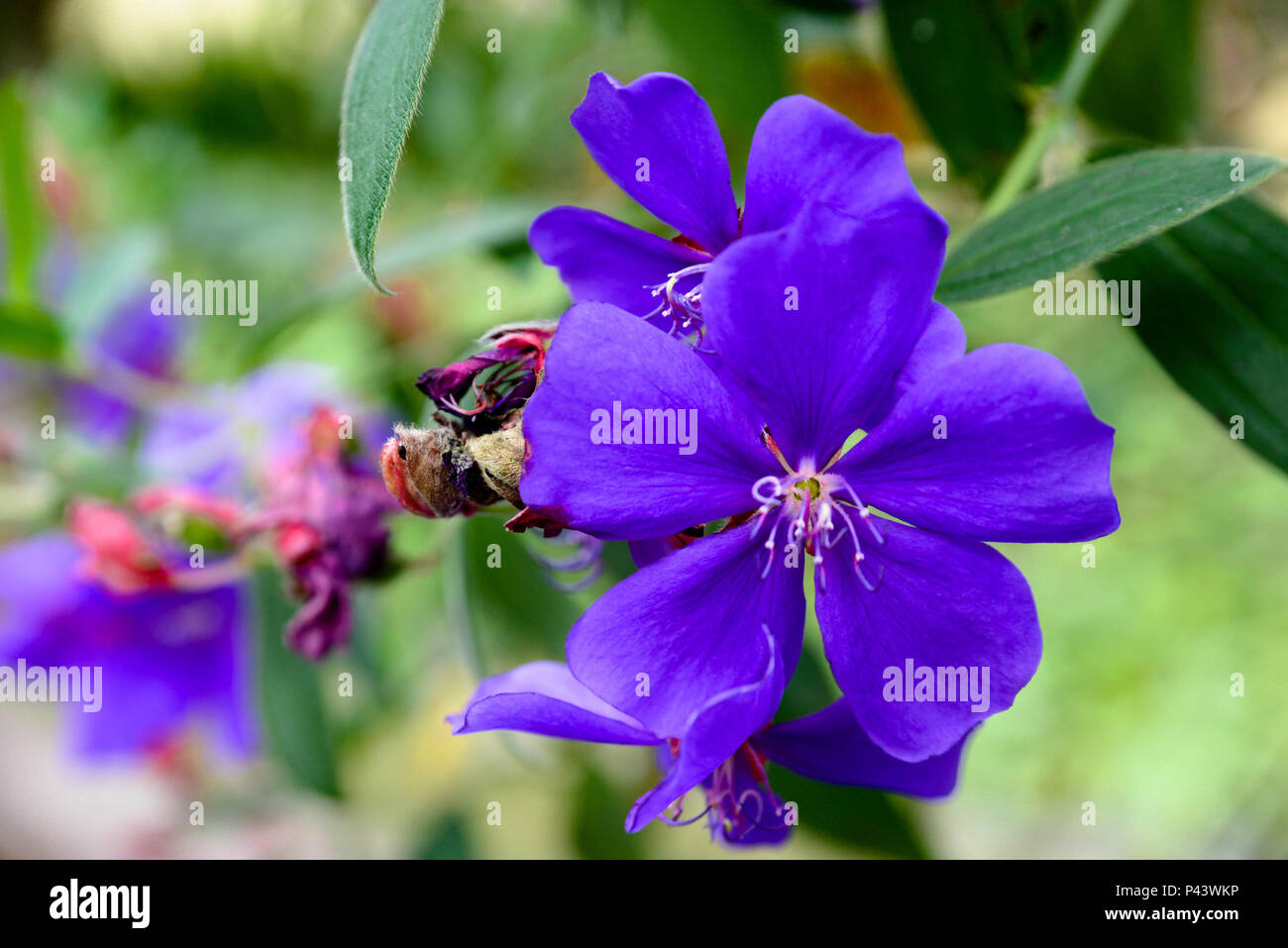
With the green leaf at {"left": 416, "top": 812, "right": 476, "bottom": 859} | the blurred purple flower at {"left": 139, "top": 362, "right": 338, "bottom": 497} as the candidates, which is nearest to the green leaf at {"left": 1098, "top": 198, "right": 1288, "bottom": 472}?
the blurred purple flower at {"left": 139, "top": 362, "right": 338, "bottom": 497}

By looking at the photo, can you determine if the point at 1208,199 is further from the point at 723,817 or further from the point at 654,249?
the point at 723,817

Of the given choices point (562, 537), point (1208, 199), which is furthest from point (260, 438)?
point (1208, 199)

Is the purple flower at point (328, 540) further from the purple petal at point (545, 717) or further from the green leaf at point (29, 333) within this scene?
the green leaf at point (29, 333)

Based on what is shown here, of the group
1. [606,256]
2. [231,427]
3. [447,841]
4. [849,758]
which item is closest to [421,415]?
[231,427]

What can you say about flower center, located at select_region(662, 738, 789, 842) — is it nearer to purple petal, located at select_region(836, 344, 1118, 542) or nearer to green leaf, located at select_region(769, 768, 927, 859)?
purple petal, located at select_region(836, 344, 1118, 542)

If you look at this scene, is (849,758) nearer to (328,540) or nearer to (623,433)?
(623,433)

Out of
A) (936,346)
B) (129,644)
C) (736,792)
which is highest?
(936,346)

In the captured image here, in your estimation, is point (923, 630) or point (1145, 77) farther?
point (1145, 77)
